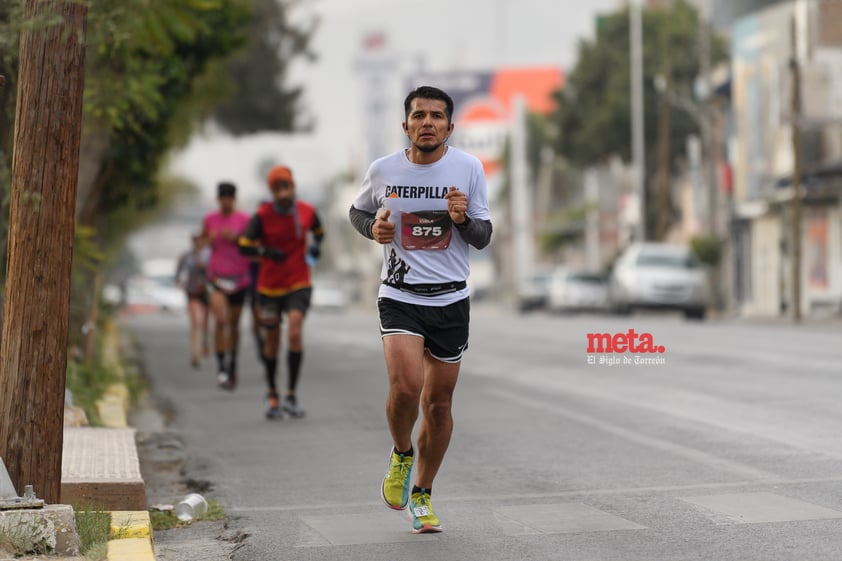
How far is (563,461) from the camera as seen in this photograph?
10.2m

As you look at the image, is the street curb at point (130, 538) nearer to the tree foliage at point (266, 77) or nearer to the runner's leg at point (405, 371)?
the runner's leg at point (405, 371)

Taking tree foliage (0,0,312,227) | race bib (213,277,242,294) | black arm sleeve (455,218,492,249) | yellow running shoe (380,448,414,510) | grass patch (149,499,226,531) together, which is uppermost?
tree foliage (0,0,312,227)

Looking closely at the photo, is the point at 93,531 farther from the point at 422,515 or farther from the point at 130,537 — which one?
the point at 422,515

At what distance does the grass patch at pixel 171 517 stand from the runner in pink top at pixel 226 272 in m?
7.94

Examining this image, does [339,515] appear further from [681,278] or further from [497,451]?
[681,278]

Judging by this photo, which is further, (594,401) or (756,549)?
(594,401)

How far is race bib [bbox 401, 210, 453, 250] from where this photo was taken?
7531 millimetres

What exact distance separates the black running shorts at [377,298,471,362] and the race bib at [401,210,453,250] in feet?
0.91

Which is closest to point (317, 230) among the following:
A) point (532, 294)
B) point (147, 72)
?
point (147, 72)

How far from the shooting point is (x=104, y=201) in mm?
21531

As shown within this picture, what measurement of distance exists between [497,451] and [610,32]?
6508 cm

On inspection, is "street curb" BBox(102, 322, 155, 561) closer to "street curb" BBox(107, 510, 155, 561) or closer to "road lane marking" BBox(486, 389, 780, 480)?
"street curb" BBox(107, 510, 155, 561)

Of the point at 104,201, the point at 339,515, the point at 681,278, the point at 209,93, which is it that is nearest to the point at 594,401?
the point at 339,515

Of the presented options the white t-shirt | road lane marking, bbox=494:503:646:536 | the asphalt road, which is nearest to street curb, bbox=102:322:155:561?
the asphalt road
